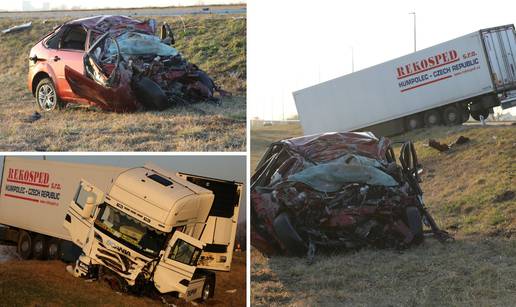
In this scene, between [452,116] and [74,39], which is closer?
[74,39]

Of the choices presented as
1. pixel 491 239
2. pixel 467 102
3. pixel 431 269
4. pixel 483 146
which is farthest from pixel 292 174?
pixel 467 102

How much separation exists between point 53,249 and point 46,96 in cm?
195

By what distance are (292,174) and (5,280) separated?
3782mm

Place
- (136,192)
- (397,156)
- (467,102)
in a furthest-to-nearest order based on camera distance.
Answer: (467,102), (397,156), (136,192)

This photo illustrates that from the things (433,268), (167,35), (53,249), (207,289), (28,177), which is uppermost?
(167,35)

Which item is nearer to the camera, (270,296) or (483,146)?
(270,296)

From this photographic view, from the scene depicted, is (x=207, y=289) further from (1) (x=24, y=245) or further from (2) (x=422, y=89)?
(2) (x=422, y=89)

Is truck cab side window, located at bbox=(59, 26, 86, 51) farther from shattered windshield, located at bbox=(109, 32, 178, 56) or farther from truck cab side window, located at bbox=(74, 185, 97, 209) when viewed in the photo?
truck cab side window, located at bbox=(74, 185, 97, 209)

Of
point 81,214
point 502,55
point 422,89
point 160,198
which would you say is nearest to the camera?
point 160,198

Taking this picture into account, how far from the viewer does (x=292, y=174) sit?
32.0ft

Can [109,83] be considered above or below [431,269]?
above

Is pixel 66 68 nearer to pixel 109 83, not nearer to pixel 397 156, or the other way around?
pixel 109 83

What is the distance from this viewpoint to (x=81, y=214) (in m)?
9.18

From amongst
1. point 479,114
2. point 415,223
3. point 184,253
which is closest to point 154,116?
point 184,253
